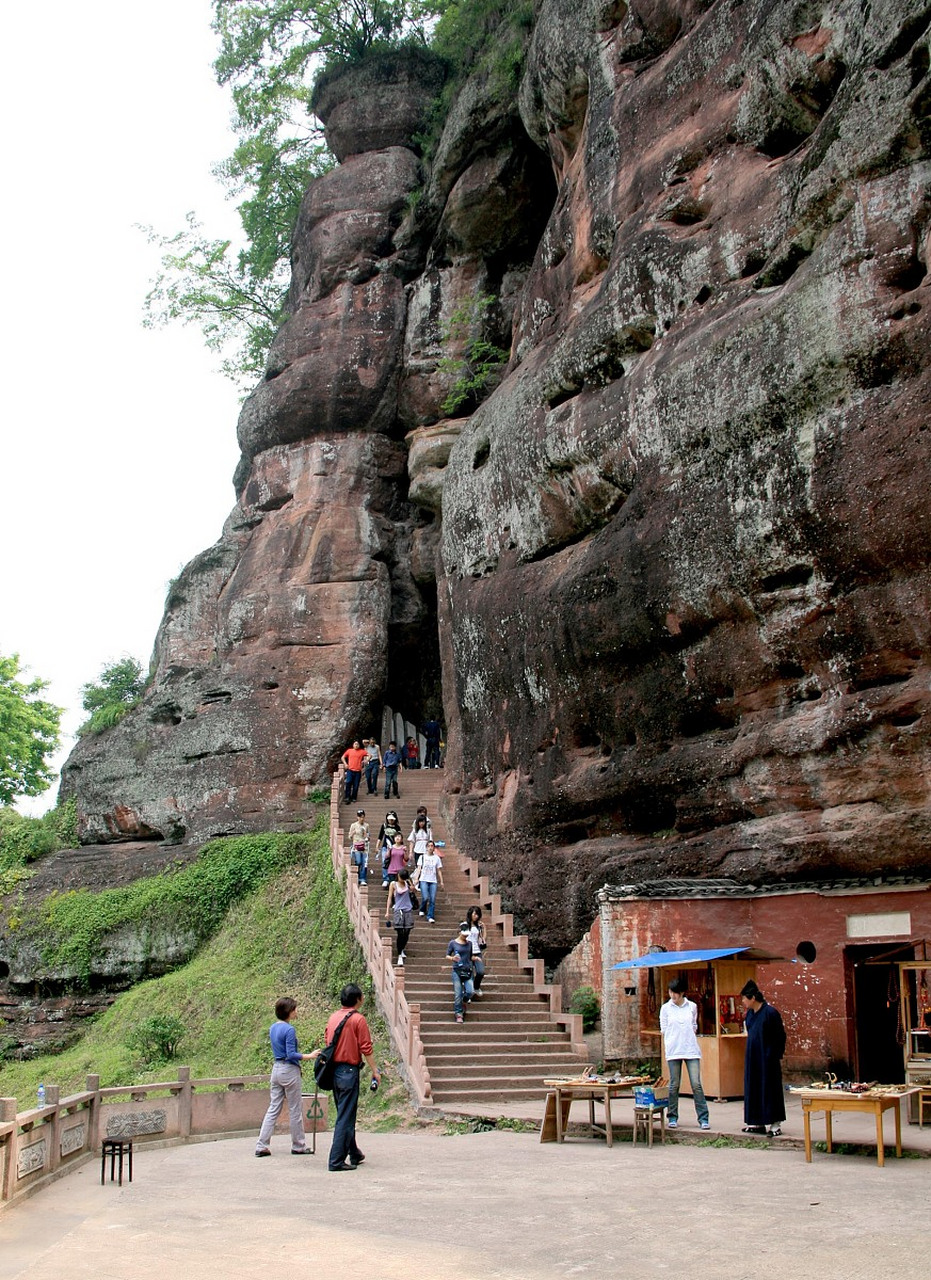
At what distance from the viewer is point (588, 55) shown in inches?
899

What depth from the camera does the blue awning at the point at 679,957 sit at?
14.3m

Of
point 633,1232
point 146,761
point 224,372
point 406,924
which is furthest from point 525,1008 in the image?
point 224,372

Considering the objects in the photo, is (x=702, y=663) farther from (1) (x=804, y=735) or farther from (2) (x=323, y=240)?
(2) (x=323, y=240)

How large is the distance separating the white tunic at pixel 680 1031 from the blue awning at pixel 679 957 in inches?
70.5

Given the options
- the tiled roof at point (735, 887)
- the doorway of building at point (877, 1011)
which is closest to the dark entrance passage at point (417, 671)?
the tiled roof at point (735, 887)

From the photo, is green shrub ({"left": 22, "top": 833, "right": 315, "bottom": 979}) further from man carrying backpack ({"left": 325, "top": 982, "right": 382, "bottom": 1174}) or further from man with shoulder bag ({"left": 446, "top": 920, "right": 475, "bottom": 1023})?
man carrying backpack ({"left": 325, "top": 982, "right": 382, "bottom": 1174})

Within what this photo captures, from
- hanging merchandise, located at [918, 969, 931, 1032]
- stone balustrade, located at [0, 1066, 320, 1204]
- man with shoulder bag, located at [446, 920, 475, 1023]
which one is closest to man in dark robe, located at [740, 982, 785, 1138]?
hanging merchandise, located at [918, 969, 931, 1032]

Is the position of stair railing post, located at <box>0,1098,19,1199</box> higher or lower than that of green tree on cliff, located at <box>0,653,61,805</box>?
lower

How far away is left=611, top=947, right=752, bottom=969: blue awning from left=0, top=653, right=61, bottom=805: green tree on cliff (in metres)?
29.0

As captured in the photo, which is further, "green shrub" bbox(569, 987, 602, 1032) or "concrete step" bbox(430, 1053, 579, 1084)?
"green shrub" bbox(569, 987, 602, 1032)

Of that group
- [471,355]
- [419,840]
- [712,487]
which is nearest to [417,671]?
[471,355]

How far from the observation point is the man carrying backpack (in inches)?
402

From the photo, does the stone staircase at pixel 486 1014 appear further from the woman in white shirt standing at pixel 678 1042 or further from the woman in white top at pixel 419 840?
the woman in white shirt standing at pixel 678 1042

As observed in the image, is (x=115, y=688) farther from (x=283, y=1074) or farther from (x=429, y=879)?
(x=283, y=1074)
